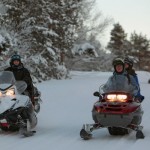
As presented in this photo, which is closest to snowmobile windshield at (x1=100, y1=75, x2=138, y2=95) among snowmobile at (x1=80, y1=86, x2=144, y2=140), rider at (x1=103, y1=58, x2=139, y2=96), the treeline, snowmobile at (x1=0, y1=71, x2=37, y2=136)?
rider at (x1=103, y1=58, x2=139, y2=96)

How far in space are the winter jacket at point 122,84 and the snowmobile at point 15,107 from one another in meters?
1.71

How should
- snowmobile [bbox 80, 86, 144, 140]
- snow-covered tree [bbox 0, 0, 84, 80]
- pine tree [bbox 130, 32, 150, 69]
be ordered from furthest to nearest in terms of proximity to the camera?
pine tree [bbox 130, 32, 150, 69], snow-covered tree [bbox 0, 0, 84, 80], snowmobile [bbox 80, 86, 144, 140]

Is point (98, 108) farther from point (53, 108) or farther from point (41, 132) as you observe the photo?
Answer: point (53, 108)

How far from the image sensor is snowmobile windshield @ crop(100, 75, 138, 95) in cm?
928

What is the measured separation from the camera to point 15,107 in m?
9.37

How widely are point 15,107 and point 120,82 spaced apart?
2.21m

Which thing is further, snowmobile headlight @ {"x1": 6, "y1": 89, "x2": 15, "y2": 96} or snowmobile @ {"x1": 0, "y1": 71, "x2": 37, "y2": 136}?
snowmobile headlight @ {"x1": 6, "y1": 89, "x2": 15, "y2": 96}

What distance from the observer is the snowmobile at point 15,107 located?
925 centimetres

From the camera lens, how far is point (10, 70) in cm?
1088

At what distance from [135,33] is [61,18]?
240ft

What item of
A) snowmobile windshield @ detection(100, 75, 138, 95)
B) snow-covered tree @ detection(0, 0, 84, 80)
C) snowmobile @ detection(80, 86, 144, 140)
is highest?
snow-covered tree @ detection(0, 0, 84, 80)

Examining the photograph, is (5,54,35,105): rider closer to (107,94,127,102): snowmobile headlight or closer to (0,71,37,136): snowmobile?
(0,71,37,136): snowmobile

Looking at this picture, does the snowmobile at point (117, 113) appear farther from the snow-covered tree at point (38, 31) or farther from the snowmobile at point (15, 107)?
the snow-covered tree at point (38, 31)

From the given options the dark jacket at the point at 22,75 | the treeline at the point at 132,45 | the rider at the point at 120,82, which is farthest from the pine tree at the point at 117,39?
the rider at the point at 120,82
